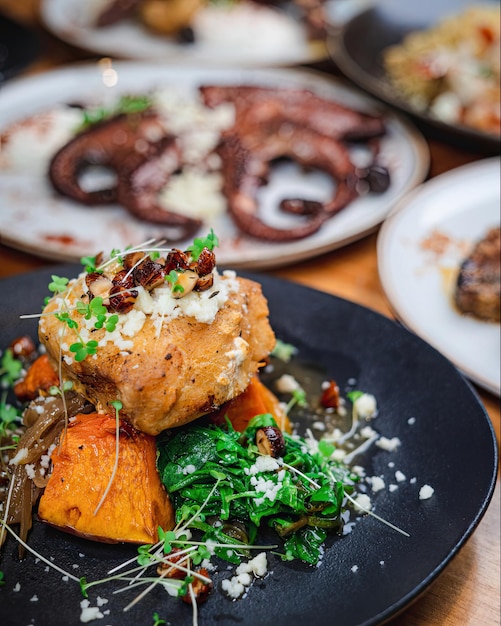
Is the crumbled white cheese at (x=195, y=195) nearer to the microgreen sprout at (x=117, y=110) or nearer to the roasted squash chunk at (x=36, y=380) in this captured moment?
the microgreen sprout at (x=117, y=110)

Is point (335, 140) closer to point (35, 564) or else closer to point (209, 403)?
point (209, 403)

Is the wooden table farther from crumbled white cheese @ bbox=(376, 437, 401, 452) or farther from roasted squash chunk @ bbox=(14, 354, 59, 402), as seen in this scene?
roasted squash chunk @ bbox=(14, 354, 59, 402)

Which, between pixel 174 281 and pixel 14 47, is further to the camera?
pixel 14 47

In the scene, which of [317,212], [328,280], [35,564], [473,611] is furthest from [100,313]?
[317,212]

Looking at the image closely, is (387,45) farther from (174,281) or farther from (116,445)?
(116,445)

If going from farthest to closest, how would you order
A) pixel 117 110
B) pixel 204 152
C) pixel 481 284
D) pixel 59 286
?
pixel 117 110
pixel 204 152
pixel 481 284
pixel 59 286

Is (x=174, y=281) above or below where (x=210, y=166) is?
above

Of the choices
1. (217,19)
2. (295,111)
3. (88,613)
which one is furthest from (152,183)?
(88,613)
